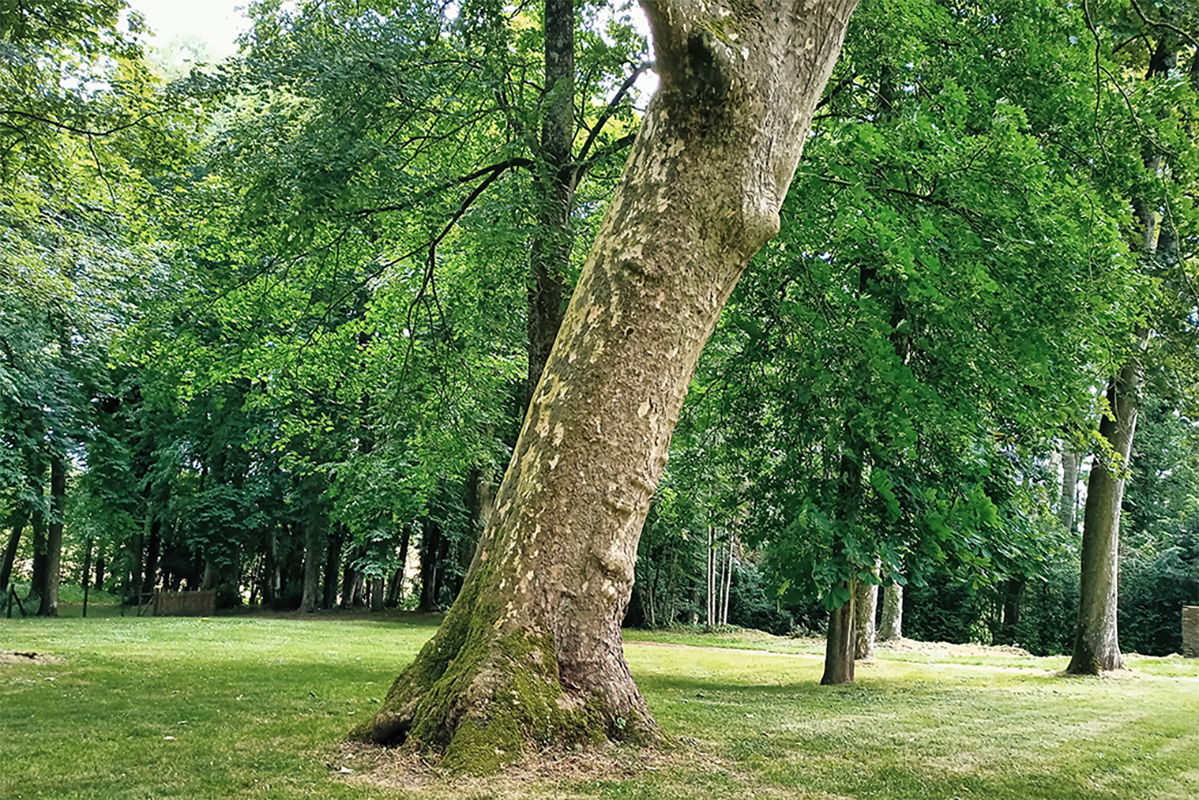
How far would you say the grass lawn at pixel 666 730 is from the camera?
13.0ft

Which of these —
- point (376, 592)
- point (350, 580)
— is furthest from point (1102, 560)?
point (376, 592)

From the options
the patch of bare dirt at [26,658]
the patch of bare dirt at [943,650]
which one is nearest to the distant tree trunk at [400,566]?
the patch of bare dirt at [943,650]

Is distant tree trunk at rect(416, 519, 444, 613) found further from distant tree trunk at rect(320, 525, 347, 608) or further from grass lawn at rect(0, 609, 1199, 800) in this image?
grass lawn at rect(0, 609, 1199, 800)

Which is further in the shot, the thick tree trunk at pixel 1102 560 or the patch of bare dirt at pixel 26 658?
the thick tree trunk at pixel 1102 560

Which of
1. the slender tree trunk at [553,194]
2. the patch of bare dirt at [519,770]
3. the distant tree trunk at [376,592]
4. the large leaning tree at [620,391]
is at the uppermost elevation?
the slender tree trunk at [553,194]

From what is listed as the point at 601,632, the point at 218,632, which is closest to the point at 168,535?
the point at 218,632

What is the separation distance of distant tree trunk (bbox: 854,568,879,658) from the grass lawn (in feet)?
5.00

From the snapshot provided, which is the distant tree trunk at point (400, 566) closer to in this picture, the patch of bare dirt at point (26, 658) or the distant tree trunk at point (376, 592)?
the distant tree trunk at point (376, 592)

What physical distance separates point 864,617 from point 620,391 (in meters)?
10.4

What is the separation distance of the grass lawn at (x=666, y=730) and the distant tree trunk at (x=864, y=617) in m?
1.52

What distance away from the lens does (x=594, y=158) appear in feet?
30.8

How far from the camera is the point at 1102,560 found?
13562 millimetres

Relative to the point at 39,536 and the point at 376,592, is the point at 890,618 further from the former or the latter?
the point at 39,536

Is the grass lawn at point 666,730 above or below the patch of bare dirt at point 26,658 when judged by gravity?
above
